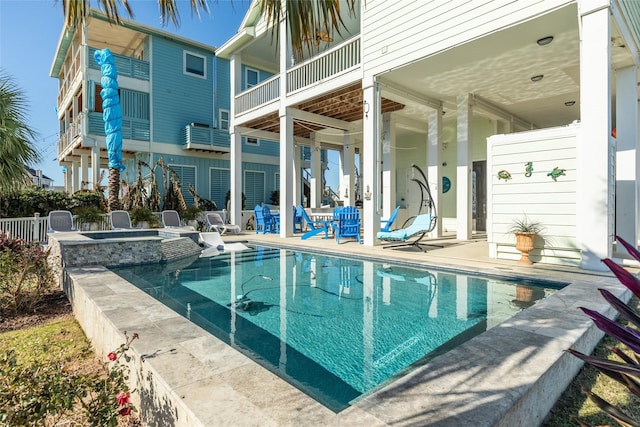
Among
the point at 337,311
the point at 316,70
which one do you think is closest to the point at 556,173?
the point at 337,311

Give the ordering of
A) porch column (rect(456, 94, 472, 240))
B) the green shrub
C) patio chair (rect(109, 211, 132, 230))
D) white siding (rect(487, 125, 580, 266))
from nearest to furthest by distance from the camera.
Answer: the green shrub, white siding (rect(487, 125, 580, 266)), porch column (rect(456, 94, 472, 240)), patio chair (rect(109, 211, 132, 230))

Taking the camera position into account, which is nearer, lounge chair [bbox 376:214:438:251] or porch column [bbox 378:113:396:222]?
lounge chair [bbox 376:214:438:251]

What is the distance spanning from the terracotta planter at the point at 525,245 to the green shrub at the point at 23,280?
7.34m

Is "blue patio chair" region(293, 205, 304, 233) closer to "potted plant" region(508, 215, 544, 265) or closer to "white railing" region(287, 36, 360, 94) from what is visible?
"white railing" region(287, 36, 360, 94)

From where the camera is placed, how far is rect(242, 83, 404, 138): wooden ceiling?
1030 cm

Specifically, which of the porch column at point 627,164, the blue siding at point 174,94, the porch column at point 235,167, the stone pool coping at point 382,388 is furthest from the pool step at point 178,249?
the porch column at point 627,164

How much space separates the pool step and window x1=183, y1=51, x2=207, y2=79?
37.6 ft

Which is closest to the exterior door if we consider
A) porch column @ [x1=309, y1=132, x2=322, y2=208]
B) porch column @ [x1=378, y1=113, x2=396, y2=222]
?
porch column @ [x1=378, y1=113, x2=396, y2=222]

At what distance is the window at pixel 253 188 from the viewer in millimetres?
19000

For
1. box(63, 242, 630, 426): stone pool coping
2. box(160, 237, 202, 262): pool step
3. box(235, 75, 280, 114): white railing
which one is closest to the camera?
box(63, 242, 630, 426): stone pool coping

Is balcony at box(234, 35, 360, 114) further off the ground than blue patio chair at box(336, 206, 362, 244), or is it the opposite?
balcony at box(234, 35, 360, 114)

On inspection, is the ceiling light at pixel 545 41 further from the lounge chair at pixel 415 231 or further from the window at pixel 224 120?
the window at pixel 224 120

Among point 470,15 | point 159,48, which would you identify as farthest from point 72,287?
point 159,48

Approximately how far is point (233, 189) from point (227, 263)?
6.46 metres
